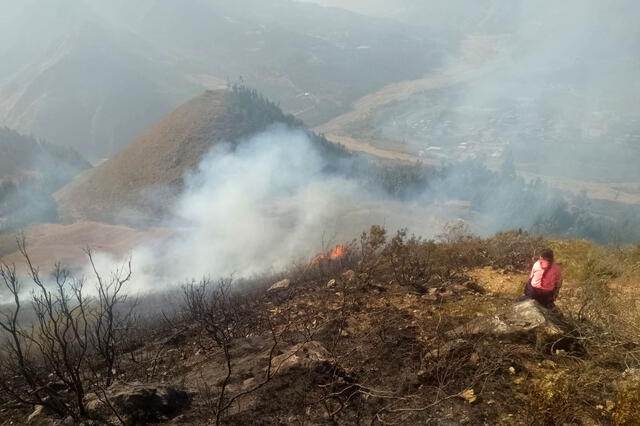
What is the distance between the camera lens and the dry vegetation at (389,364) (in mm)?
3900

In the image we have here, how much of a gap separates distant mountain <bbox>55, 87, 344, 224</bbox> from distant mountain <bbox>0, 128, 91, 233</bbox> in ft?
5.14

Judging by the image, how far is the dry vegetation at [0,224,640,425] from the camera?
3.90 meters

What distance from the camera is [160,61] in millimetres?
112062

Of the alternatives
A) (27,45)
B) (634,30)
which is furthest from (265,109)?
(634,30)

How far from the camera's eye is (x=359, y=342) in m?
5.41

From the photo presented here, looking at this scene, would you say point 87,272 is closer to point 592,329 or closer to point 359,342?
point 359,342

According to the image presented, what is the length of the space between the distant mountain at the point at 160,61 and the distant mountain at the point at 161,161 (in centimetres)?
4446

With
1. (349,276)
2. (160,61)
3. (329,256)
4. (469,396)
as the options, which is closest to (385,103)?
(160,61)

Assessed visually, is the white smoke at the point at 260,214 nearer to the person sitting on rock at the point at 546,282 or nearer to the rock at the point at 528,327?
the person sitting on rock at the point at 546,282

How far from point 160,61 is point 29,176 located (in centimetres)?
8549

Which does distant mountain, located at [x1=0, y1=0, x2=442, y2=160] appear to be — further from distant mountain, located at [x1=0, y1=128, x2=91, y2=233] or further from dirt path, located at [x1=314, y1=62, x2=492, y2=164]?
distant mountain, located at [x1=0, y1=128, x2=91, y2=233]

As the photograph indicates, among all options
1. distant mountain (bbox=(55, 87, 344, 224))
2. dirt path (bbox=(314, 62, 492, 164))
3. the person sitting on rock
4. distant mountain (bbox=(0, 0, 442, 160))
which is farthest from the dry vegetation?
distant mountain (bbox=(0, 0, 442, 160))

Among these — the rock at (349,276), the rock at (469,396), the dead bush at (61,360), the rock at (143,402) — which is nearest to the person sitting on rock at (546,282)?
the rock at (469,396)

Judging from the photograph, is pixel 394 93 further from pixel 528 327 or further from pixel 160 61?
pixel 528 327
